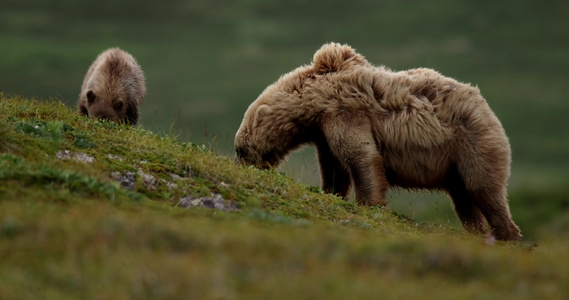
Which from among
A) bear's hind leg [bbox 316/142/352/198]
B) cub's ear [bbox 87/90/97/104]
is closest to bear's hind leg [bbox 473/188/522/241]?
bear's hind leg [bbox 316/142/352/198]

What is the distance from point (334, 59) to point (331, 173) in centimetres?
193

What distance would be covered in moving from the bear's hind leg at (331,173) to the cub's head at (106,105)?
4.85 metres

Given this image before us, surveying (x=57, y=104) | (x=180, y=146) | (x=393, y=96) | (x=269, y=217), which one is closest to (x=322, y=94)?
(x=393, y=96)

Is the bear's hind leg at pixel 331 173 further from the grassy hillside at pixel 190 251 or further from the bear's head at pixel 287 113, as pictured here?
the grassy hillside at pixel 190 251

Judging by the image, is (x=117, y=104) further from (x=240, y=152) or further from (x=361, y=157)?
(x=361, y=157)

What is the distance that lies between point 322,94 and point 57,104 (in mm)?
4192

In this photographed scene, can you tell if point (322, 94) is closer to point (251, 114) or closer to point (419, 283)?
point (251, 114)

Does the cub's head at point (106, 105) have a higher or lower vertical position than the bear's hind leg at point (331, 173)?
higher

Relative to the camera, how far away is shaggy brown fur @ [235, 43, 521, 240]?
451 inches

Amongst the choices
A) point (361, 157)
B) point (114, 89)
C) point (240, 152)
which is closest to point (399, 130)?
point (361, 157)

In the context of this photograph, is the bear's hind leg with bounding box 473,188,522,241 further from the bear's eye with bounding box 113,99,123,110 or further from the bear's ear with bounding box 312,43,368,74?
the bear's eye with bounding box 113,99,123,110

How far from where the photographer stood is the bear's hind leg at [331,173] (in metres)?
12.7

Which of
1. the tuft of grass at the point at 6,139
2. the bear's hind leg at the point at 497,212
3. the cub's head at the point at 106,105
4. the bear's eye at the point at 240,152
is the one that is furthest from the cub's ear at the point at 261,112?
the tuft of grass at the point at 6,139

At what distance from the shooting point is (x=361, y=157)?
1152 cm
